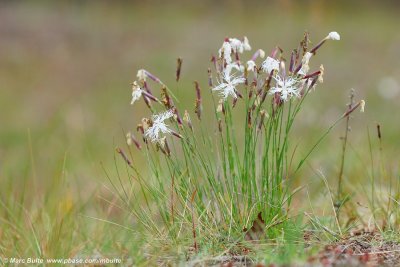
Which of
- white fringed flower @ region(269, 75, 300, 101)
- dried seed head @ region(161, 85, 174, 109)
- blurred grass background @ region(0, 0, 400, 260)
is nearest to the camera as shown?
white fringed flower @ region(269, 75, 300, 101)

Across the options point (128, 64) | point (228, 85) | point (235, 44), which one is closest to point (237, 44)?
point (235, 44)

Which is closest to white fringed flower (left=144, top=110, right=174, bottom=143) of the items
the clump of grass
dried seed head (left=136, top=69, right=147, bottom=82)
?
the clump of grass

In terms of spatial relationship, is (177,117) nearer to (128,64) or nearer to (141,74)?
(141,74)

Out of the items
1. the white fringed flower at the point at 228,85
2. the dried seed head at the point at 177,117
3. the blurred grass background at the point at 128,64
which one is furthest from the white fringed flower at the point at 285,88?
the blurred grass background at the point at 128,64

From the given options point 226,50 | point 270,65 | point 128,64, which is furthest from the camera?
point 128,64

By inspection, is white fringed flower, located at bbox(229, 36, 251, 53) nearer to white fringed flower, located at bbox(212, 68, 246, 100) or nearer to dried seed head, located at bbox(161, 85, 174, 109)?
white fringed flower, located at bbox(212, 68, 246, 100)

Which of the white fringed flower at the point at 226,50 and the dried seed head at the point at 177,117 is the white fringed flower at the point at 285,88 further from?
the dried seed head at the point at 177,117

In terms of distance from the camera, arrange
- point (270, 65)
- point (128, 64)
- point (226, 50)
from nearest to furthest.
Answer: point (270, 65)
point (226, 50)
point (128, 64)

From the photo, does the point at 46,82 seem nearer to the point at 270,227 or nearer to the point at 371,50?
the point at 371,50

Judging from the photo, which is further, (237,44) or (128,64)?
(128,64)
